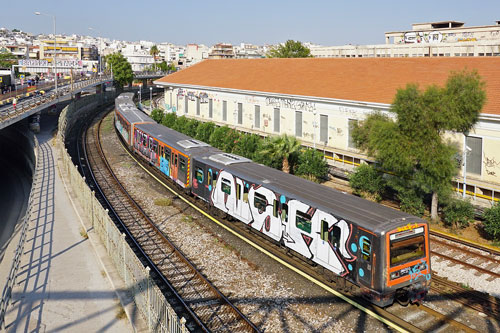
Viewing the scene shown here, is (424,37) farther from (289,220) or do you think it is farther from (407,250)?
(407,250)

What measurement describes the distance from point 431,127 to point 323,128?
41.9ft

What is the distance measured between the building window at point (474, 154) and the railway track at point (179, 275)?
1634cm

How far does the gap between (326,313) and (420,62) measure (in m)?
25.6

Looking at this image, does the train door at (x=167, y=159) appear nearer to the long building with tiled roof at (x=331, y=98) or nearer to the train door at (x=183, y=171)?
the train door at (x=183, y=171)

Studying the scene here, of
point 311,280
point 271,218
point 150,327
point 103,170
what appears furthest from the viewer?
point 103,170

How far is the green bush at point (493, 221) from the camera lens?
61.4 feet

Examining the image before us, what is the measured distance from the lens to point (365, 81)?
107ft

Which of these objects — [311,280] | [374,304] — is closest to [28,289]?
[311,280]

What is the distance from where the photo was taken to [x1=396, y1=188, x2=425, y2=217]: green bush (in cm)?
2195

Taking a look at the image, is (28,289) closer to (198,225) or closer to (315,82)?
(198,225)

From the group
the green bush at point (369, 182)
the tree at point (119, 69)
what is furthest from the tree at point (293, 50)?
the green bush at point (369, 182)

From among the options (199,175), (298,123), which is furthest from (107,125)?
(199,175)

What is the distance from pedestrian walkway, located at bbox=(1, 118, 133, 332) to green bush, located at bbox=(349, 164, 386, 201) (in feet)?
47.4

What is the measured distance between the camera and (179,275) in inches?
640
